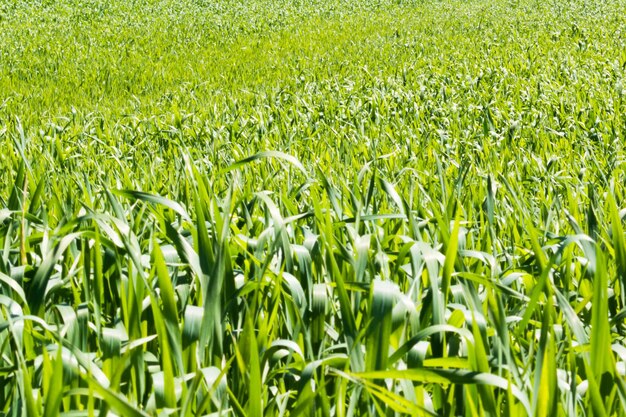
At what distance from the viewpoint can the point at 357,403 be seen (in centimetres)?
149

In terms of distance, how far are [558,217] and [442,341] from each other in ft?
5.22

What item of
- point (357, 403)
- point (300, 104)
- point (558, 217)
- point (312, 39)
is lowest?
point (357, 403)

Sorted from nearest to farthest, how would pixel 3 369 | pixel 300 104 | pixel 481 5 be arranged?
pixel 3 369 < pixel 300 104 < pixel 481 5

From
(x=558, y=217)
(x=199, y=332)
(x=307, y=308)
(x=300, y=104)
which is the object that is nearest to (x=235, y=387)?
(x=199, y=332)

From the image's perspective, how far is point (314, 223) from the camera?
2658 mm

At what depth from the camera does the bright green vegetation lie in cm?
140

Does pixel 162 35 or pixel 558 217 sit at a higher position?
pixel 162 35

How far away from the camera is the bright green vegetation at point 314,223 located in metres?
1.40

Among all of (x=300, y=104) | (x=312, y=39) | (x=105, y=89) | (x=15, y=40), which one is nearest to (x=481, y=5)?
(x=312, y=39)

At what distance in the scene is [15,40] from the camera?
13258 mm

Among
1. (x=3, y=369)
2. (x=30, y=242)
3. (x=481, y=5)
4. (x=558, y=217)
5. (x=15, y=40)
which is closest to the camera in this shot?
(x=3, y=369)

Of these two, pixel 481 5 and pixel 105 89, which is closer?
pixel 105 89

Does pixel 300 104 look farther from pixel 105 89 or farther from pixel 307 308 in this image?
pixel 307 308

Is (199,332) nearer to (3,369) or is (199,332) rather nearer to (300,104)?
(3,369)
